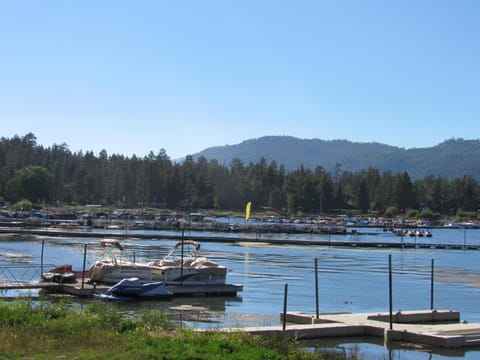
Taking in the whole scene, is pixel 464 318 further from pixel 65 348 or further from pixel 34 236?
pixel 34 236

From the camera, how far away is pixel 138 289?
46.8 metres

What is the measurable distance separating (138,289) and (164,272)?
15.3ft

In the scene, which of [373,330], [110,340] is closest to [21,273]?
[373,330]

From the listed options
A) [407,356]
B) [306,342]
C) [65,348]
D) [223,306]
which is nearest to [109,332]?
[65,348]

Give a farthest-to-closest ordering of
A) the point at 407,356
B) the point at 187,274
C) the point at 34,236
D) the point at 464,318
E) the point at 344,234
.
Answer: the point at 344,234, the point at 34,236, the point at 187,274, the point at 464,318, the point at 407,356

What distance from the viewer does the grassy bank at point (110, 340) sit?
20.9 metres

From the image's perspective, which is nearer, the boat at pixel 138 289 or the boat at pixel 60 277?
the boat at pixel 138 289

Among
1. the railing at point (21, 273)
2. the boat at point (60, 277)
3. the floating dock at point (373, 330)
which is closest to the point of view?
the floating dock at point (373, 330)

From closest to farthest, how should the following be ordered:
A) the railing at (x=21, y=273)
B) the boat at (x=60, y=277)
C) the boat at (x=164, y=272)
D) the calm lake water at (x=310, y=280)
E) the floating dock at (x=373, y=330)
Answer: the floating dock at (x=373, y=330) < the calm lake water at (x=310, y=280) < the boat at (x=60, y=277) < the boat at (x=164, y=272) < the railing at (x=21, y=273)

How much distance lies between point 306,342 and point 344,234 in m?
145

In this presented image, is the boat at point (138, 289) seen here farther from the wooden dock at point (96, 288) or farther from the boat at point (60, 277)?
the boat at point (60, 277)

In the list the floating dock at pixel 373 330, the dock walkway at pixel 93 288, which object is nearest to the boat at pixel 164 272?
the dock walkway at pixel 93 288

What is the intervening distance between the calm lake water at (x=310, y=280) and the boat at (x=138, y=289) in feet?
2.76

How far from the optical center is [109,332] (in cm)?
2416
